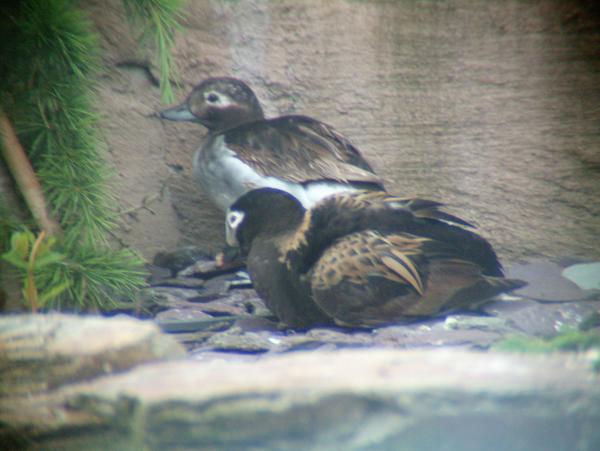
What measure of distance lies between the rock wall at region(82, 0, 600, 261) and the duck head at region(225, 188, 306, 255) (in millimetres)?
662

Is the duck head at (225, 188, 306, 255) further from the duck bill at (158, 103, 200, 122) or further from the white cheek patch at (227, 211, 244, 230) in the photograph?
the duck bill at (158, 103, 200, 122)

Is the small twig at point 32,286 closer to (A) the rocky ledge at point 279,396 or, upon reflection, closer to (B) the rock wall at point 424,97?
(A) the rocky ledge at point 279,396

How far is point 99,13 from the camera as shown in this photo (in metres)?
3.26

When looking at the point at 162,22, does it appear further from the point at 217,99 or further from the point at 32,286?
the point at 32,286

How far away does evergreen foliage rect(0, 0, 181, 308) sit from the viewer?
2656 mm

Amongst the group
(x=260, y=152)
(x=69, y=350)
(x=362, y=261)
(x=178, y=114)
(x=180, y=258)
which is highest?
(x=178, y=114)

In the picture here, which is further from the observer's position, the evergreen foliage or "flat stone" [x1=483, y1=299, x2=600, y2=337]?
the evergreen foliage

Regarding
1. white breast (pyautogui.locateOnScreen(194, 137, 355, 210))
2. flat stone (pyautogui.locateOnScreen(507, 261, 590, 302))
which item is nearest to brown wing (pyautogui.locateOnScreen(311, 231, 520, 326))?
flat stone (pyautogui.locateOnScreen(507, 261, 590, 302))

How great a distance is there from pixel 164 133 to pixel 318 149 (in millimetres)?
814

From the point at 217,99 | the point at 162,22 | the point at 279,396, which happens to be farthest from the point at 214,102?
the point at 279,396

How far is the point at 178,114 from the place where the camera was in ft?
11.8

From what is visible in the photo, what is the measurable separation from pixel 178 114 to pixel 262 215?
0.96m

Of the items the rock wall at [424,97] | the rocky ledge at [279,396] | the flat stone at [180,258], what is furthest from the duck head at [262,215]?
the rocky ledge at [279,396]

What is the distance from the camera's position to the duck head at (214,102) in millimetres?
3561
